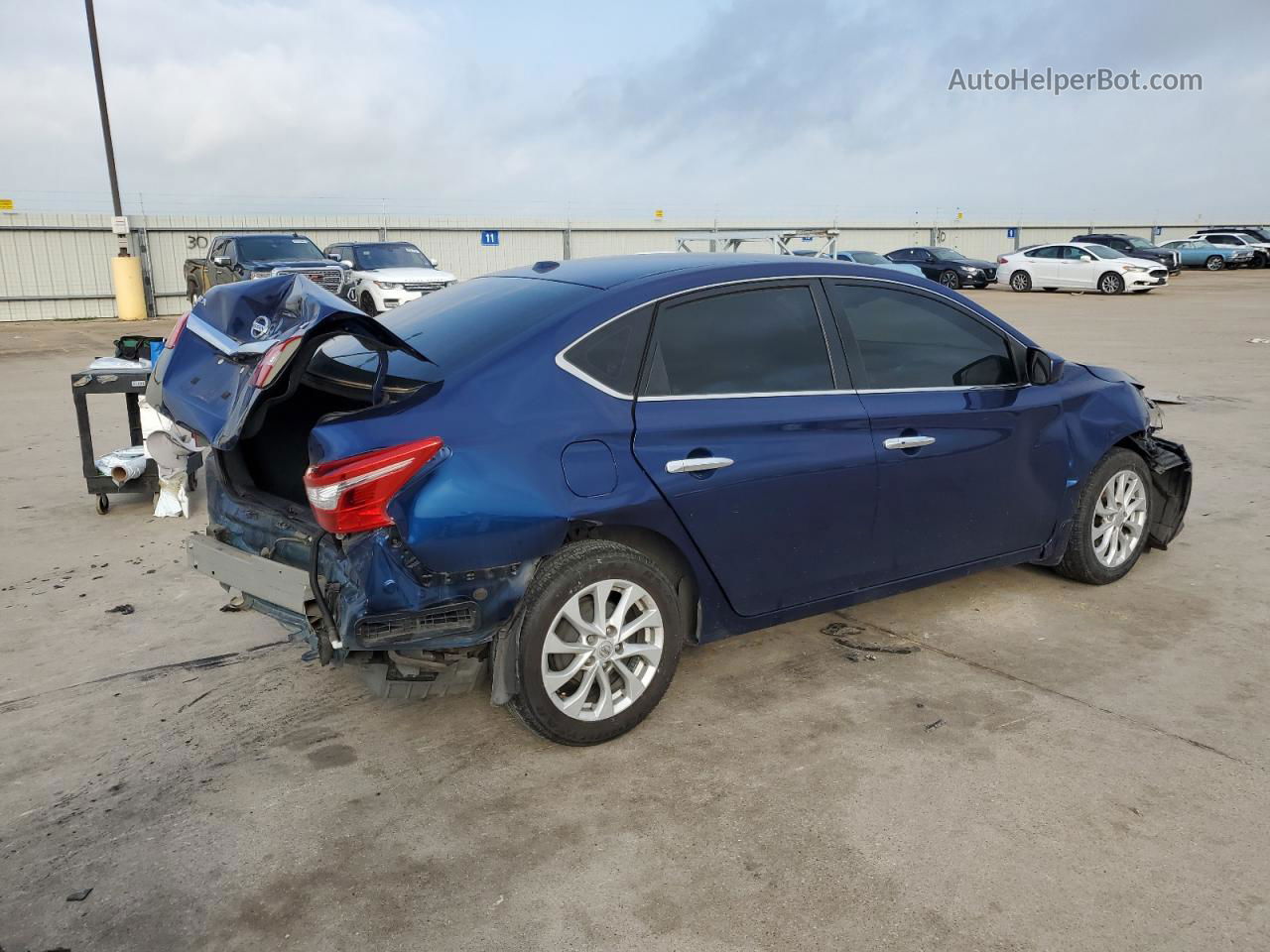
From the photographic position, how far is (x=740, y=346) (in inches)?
151

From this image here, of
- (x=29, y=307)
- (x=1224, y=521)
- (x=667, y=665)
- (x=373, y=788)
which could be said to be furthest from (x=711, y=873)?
(x=29, y=307)

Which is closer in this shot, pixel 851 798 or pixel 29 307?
pixel 851 798

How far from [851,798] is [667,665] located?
0.79 meters

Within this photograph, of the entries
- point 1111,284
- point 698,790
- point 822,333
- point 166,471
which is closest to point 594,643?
point 698,790

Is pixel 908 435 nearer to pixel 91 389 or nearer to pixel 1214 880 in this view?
pixel 1214 880

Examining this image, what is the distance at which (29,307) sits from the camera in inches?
993

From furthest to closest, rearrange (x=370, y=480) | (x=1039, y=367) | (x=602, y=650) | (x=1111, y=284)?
(x=1111, y=284)
(x=1039, y=367)
(x=602, y=650)
(x=370, y=480)

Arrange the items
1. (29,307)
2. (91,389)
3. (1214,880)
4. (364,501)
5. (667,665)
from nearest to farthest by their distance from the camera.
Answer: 1. (1214,880)
2. (364,501)
3. (667,665)
4. (91,389)
5. (29,307)

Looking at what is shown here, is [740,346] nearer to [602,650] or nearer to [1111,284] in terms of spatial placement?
[602,650]

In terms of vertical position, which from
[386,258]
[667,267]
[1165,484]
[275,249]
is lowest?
[1165,484]

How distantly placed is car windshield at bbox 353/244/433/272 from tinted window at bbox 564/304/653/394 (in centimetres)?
1752

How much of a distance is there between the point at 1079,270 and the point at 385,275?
66.9ft

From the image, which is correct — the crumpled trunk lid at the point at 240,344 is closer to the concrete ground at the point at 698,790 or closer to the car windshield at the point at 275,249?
the concrete ground at the point at 698,790

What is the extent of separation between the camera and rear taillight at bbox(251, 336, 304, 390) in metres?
3.22
